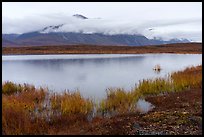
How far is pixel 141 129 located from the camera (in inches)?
547

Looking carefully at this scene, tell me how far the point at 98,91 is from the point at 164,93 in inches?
220

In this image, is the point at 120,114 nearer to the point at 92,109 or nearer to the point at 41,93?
the point at 92,109

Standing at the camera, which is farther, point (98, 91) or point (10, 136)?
point (98, 91)

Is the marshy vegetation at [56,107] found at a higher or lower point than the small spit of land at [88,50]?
lower

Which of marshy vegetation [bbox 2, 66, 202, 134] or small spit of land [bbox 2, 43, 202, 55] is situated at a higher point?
small spit of land [bbox 2, 43, 202, 55]

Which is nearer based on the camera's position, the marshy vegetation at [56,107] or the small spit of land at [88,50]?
the marshy vegetation at [56,107]

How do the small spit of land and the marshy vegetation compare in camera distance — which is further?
the small spit of land

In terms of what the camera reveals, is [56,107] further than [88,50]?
No

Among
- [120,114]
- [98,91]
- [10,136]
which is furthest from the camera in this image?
[98,91]

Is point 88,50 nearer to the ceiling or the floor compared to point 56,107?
nearer to the ceiling

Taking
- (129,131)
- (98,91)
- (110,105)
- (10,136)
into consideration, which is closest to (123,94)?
(110,105)

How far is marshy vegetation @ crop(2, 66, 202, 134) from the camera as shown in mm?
14555

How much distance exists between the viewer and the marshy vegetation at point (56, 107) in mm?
14555

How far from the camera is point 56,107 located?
18938 millimetres
